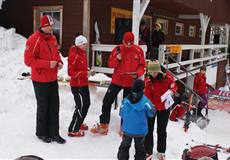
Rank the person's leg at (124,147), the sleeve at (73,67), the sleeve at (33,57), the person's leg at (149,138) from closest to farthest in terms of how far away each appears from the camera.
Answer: the person's leg at (124,147)
the sleeve at (33,57)
the person's leg at (149,138)
the sleeve at (73,67)

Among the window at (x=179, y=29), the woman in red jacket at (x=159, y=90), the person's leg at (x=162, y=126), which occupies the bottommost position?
the person's leg at (x=162, y=126)

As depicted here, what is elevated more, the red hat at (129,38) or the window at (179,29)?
the window at (179,29)

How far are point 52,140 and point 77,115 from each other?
24.1 inches

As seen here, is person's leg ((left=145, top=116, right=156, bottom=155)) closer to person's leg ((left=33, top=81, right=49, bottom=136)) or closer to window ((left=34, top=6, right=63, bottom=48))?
person's leg ((left=33, top=81, right=49, bottom=136))

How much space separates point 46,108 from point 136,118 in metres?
1.48

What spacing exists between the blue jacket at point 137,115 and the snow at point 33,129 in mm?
889

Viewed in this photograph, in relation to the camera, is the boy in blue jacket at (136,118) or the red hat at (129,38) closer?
the boy in blue jacket at (136,118)

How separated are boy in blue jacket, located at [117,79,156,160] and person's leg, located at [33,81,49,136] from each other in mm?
1264

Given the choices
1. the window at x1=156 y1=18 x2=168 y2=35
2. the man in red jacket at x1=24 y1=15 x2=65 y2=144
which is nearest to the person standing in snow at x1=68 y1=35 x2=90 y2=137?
the man in red jacket at x1=24 y1=15 x2=65 y2=144

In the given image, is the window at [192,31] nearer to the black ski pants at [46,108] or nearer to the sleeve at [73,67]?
the sleeve at [73,67]

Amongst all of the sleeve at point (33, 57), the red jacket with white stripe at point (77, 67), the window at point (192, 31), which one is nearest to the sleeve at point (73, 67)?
the red jacket with white stripe at point (77, 67)

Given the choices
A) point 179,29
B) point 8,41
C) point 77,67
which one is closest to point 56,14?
point 8,41

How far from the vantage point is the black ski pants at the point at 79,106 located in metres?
5.82

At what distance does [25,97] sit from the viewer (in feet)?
24.6
